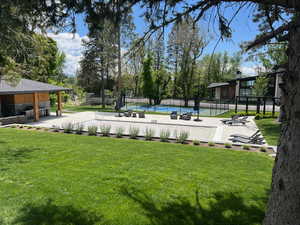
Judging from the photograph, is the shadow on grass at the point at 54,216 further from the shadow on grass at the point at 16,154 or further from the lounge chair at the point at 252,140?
the lounge chair at the point at 252,140

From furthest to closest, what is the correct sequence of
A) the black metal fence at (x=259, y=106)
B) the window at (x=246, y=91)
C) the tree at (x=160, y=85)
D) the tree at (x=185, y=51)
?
the window at (x=246, y=91)
the tree at (x=160, y=85)
the black metal fence at (x=259, y=106)
the tree at (x=185, y=51)

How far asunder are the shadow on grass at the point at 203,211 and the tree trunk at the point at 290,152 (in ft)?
4.80

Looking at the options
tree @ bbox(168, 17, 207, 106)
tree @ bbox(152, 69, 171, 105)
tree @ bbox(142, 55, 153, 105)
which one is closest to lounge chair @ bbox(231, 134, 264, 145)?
tree @ bbox(168, 17, 207, 106)

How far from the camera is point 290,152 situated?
1.68m

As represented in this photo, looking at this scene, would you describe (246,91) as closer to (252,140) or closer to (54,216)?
(252,140)

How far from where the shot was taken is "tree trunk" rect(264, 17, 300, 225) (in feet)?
5.41

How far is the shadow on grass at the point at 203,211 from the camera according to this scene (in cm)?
304

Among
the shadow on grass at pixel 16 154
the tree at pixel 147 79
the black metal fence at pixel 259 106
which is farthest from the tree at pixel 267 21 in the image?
the tree at pixel 147 79

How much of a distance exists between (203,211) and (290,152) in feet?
6.88

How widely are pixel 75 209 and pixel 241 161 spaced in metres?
5.08

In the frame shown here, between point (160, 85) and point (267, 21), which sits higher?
point (160, 85)

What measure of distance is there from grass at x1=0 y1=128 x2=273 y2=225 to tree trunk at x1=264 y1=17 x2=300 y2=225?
1.52 metres

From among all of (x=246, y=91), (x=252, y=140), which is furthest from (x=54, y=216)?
(x=246, y=91)

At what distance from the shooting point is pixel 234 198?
12.3 feet
